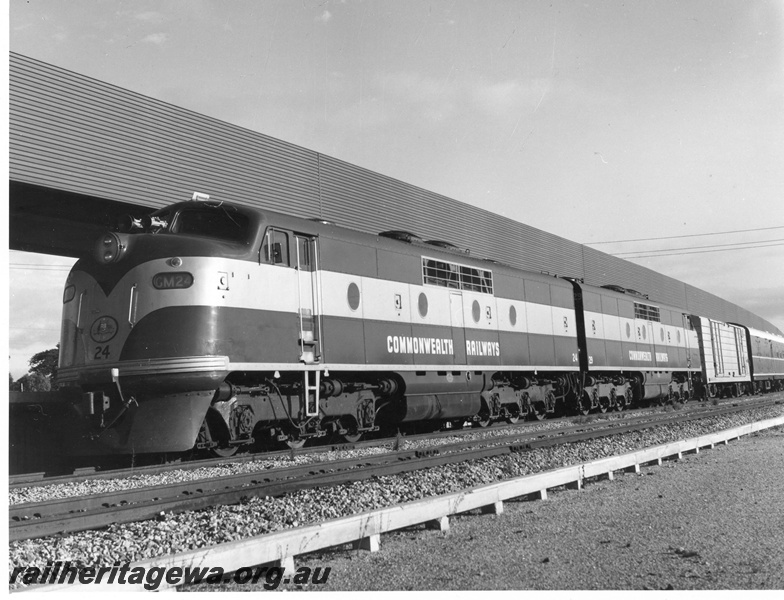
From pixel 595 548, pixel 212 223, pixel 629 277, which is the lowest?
pixel 595 548

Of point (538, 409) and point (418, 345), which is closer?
point (418, 345)

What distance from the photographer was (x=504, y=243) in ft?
98.4

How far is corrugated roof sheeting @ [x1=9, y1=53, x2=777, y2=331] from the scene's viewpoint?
46.0 feet

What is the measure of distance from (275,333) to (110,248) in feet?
8.51

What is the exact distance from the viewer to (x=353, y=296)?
461 inches

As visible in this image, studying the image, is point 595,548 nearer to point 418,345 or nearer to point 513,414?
point 418,345

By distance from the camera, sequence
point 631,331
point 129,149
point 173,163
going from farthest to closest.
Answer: point 631,331 → point 173,163 → point 129,149

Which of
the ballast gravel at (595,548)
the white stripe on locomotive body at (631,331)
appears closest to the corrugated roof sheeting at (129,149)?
the white stripe on locomotive body at (631,331)

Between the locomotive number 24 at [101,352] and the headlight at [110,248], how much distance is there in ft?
3.99

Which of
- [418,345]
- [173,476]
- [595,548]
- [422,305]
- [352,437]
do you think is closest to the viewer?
[595,548]

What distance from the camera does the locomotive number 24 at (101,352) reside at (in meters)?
9.35

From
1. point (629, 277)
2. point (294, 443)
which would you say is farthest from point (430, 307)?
point (629, 277)

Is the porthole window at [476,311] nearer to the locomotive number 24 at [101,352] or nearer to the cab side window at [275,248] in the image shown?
the cab side window at [275,248]

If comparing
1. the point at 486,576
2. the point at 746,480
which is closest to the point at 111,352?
the point at 486,576
